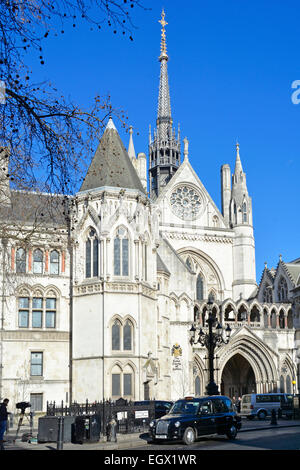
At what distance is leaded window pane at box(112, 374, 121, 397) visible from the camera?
34.6 m

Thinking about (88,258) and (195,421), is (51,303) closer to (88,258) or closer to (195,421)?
(88,258)

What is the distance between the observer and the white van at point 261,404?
38.5 metres

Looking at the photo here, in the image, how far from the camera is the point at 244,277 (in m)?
57.5

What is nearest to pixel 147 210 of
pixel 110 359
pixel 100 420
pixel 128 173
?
pixel 128 173

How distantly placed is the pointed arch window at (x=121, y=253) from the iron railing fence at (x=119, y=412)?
10.9 metres

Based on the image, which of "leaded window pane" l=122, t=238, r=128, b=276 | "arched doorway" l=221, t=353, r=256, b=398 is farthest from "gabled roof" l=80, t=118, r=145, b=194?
"arched doorway" l=221, t=353, r=256, b=398

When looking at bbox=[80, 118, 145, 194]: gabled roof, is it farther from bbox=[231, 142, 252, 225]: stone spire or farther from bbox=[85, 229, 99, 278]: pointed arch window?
bbox=[231, 142, 252, 225]: stone spire

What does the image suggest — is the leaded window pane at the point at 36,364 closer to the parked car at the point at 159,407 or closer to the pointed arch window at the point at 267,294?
the parked car at the point at 159,407

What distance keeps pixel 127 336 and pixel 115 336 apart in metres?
0.70

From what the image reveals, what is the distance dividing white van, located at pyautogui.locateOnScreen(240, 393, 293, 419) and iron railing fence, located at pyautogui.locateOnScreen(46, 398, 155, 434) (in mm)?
13861

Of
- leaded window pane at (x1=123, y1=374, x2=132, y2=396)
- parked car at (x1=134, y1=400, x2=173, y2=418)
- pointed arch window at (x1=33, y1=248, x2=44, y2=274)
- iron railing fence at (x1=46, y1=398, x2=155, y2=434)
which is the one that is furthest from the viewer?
pointed arch window at (x1=33, y1=248, x2=44, y2=274)

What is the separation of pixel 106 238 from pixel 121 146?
689 cm

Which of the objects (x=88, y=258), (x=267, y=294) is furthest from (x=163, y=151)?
(x=88, y=258)
